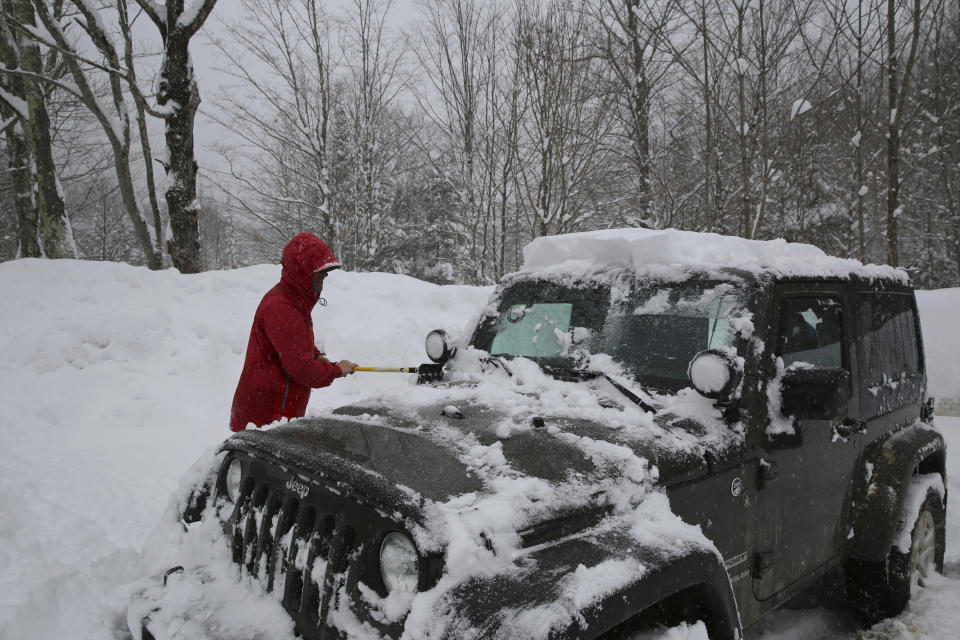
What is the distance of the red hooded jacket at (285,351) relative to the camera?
3.58 m

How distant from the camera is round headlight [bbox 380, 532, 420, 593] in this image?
5.00ft

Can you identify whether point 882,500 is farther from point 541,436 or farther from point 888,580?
point 541,436

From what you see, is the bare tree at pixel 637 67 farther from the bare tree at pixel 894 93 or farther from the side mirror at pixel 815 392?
the side mirror at pixel 815 392

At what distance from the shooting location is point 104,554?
3.75m

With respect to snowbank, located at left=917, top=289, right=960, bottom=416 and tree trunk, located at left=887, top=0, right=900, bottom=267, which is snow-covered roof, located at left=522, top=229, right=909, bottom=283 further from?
tree trunk, located at left=887, top=0, right=900, bottom=267

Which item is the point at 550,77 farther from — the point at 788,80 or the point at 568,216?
the point at 788,80

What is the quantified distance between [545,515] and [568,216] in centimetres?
1068

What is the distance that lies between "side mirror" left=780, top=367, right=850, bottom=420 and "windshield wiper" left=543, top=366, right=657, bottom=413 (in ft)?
1.74

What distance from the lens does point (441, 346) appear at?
10.9 feet

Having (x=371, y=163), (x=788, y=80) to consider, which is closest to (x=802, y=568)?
(x=788, y=80)

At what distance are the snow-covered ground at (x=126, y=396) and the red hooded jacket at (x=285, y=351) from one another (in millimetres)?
845

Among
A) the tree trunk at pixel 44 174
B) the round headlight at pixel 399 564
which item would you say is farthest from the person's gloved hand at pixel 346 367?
the tree trunk at pixel 44 174

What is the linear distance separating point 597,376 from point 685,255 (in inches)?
30.9

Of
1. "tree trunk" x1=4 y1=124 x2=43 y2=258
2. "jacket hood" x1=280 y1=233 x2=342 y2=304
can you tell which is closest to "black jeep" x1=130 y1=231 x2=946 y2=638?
"jacket hood" x1=280 y1=233 x2=342 y2=304
